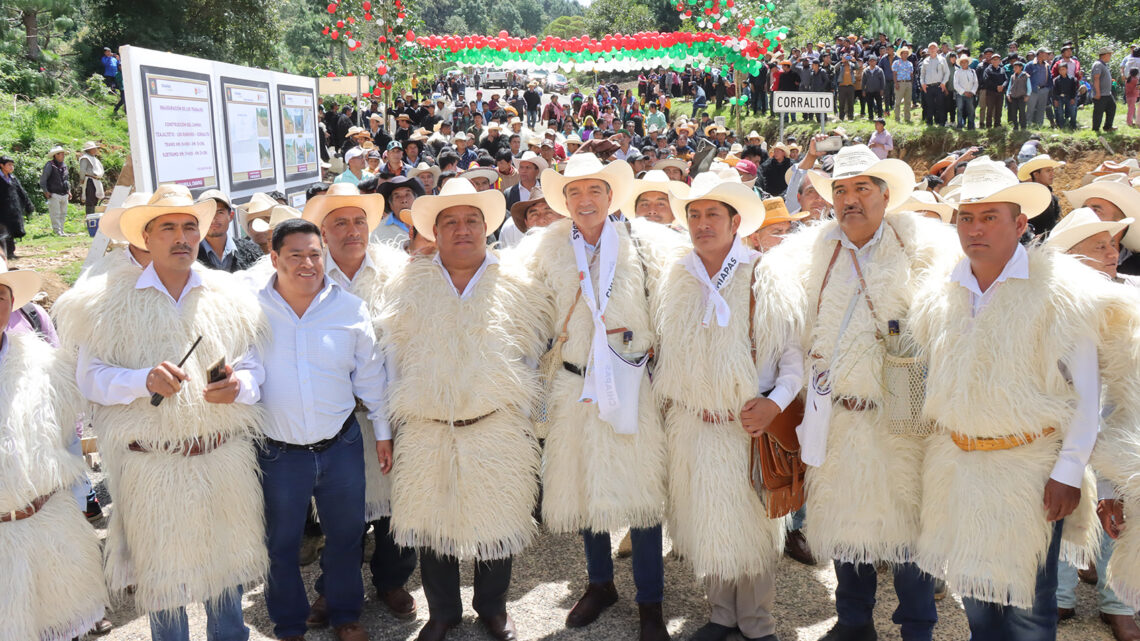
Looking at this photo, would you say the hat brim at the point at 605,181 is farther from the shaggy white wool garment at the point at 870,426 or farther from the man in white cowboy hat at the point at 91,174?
the man in white cowboy hat at the point at 91,174

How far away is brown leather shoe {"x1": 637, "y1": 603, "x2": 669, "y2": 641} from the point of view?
379 cm

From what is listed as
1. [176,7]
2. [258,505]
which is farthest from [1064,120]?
[176,7]

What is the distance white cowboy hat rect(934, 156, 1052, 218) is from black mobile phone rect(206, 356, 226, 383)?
301 cm

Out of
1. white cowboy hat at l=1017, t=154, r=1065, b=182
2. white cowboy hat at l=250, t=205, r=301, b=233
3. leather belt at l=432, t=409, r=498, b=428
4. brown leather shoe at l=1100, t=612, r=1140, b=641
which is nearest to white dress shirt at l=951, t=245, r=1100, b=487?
brown leather shoe at l=1100, t=612, r=1140, b=641

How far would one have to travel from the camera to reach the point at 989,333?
2998 millimetres

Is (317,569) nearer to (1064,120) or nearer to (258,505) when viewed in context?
(258,505)

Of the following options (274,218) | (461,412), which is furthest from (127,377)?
(274,218)

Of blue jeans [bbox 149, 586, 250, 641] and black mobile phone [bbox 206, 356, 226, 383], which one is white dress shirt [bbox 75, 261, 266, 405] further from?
blue jeans [bbox 149, 586, 250, 641]

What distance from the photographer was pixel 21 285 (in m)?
3.19

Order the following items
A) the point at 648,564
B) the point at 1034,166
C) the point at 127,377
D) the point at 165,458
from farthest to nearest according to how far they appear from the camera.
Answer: the point at 1034,166 → the point at 648,564 → the point at 165,458 → the point at 127,377

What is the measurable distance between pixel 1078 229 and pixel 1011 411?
108cm

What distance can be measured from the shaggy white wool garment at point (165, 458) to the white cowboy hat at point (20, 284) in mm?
178

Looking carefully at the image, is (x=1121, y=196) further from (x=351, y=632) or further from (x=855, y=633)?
(x=351, y=632)

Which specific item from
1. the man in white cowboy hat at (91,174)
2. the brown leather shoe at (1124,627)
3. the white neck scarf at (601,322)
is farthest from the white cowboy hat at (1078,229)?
the man in white cowboy hat at (91,174)
